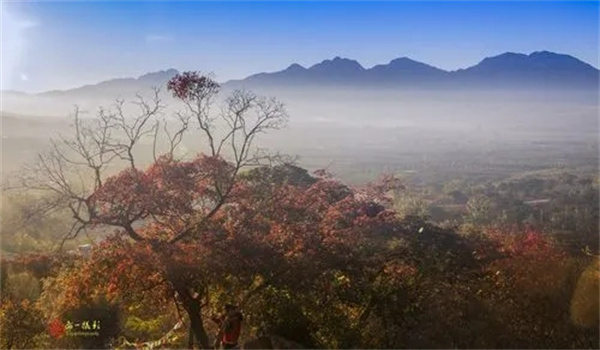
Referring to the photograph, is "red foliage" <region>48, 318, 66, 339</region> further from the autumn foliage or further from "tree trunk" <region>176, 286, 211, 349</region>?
"tree trunk" <region>176, 286, 211, 349</region>

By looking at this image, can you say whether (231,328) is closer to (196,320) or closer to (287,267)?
(287,267)

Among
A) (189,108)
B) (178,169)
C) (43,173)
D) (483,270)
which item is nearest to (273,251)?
(178,169)

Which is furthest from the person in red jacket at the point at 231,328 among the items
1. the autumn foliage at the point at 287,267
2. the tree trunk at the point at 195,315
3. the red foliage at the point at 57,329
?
the red foliage at the point at 57,329

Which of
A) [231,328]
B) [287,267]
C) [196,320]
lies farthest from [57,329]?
[287,267]

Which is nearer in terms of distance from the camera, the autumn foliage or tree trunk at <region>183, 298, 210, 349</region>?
the autumn foliage

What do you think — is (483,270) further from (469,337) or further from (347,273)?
(347,273)

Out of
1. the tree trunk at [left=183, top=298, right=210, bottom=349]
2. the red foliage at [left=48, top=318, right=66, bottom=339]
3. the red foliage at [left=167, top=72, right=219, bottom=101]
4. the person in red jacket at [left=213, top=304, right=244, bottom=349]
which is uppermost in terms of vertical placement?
the red foliage at [left=167, top=72, right=219, bottom=101]

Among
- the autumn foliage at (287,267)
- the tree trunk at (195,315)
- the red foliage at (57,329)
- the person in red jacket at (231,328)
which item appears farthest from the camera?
the red foliage at (57,329)

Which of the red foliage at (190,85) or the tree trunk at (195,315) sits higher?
the red foliage at (190,85)

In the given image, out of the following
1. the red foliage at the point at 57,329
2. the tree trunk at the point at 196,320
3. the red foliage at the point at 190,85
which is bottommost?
the red foliage at the point at 57,329

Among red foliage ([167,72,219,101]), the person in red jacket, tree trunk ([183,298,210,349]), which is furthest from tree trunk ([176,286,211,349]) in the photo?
red foliage ([167,72,219,101])

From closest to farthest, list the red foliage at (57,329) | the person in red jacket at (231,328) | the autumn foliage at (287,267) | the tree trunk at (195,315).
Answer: the person in red jacket at (231,328), the autumn foliage at (287,267), the tree trunk at (195,315), the red foliage at (57,329)

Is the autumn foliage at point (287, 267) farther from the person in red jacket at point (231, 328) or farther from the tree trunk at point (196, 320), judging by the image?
the person in red jacket at point (231, 328)

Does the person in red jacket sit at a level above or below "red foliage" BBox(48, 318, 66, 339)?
above
